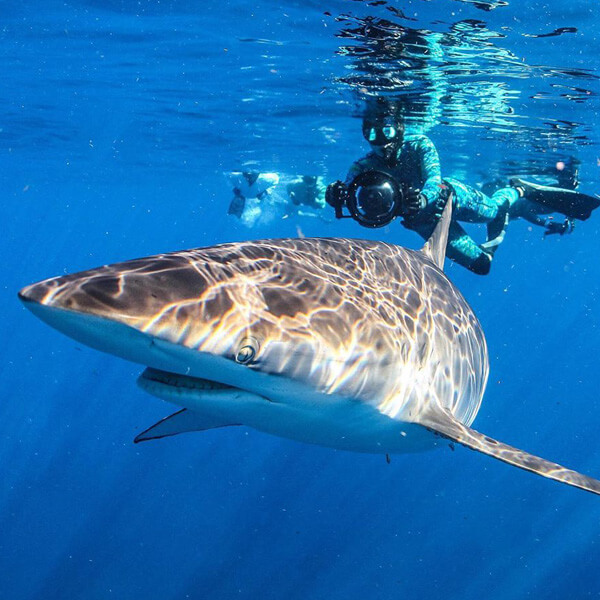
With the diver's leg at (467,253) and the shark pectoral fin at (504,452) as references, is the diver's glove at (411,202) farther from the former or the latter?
the shark pectoral fin at (504,452)

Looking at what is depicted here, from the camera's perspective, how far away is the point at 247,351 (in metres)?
2.74

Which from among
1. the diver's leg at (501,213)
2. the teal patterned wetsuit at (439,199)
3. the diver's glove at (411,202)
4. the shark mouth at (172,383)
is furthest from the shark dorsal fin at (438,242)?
the diver's leg at (501,213)

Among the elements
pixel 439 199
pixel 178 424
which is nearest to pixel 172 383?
pixel 178 424

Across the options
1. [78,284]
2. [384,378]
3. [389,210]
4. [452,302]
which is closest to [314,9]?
[389,210]

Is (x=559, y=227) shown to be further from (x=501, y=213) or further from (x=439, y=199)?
(x=439, y=199)

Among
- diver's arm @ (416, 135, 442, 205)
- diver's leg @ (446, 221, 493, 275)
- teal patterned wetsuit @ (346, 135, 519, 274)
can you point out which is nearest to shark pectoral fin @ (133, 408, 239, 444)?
teal patterned wetsuit @ (346, 135, 519, 274)

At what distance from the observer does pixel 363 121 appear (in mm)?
16578

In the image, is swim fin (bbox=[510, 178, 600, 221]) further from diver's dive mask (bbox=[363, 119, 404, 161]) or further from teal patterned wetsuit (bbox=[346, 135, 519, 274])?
diver's dive mask (bbox=[363, 119, 404, 161])

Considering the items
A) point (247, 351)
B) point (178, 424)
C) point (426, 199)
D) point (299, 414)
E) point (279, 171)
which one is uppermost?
point (247, 351)

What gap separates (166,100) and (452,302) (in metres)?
13.4

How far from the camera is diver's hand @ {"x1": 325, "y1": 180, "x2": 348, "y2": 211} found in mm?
7125

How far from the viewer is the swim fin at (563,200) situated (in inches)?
426

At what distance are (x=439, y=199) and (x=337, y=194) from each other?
1673 millimetres

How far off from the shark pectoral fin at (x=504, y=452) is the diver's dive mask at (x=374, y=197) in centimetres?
338
